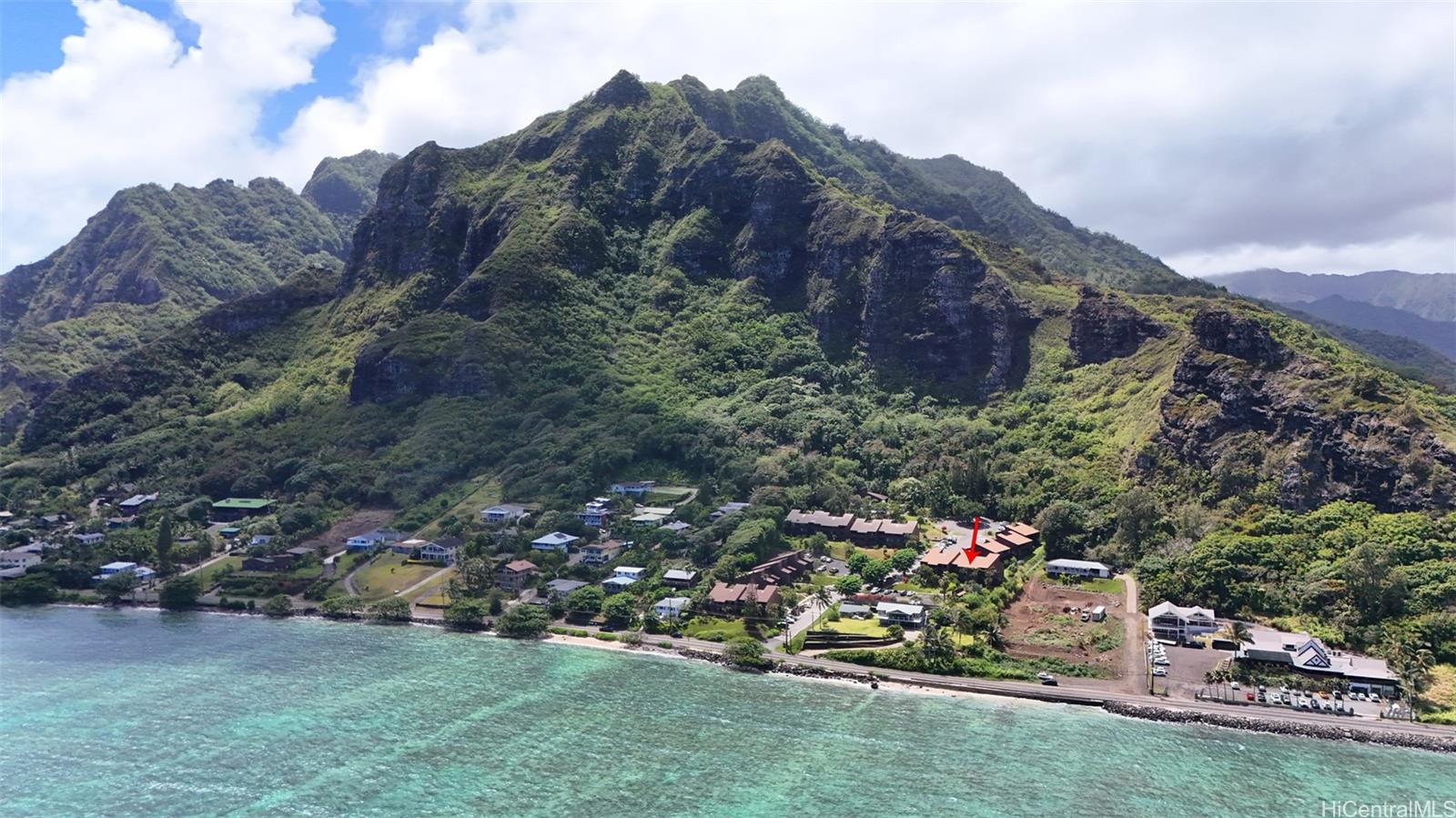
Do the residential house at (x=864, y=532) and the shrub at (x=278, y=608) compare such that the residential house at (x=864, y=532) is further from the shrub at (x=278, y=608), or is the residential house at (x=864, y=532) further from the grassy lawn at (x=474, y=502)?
the shrub at (x=278, y=608)

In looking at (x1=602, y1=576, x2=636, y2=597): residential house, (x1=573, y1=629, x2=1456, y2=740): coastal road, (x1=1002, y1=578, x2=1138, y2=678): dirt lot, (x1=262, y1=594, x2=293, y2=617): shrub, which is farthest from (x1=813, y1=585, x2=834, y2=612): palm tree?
(x1=262, y1=594, x2=293, y2=617): shrub

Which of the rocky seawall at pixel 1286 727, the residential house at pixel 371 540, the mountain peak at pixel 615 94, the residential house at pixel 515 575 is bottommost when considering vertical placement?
the rocky seawall at pixel 1286 727

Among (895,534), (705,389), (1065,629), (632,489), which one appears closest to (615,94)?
(705,389)

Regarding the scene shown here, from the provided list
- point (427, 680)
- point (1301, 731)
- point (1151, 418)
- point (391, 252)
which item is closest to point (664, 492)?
point (427, 680)

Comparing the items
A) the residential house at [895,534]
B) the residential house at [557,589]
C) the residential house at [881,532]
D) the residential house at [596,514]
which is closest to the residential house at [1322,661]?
the residential house at [895,534]

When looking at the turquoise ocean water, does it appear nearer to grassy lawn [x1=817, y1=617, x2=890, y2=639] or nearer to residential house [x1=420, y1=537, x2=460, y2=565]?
grassy lawn [x1=817, y1=617, x2=890, y2=639]

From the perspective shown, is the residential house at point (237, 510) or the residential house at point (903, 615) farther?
the residential house at point (237, 510)

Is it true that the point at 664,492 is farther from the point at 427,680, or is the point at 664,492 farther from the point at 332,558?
the point at 427,680
